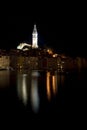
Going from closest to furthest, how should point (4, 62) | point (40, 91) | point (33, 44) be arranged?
1. point (40, 91)
2. point (4, 62)
3. point (33, 44)

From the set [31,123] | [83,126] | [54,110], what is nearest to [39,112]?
[54,110]

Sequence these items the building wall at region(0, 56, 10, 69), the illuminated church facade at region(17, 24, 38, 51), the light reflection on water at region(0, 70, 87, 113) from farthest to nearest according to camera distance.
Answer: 1. the illuminated church facade at region(17, 24, 38, 51)
2. the building wall at region(0, 56, 10, 69)
3. the light reflection on water at region(0, 70, 87, 113)

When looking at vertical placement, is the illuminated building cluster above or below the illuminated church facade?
below

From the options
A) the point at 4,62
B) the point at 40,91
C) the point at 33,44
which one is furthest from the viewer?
the point at 33,44

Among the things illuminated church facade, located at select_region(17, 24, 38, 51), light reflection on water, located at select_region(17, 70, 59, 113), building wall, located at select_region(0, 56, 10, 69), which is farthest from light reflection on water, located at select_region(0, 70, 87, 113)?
illuminated church facade, located at select_region(17, 24, 38, 51)

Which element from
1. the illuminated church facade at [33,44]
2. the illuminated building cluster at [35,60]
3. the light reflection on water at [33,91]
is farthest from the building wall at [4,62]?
the light reflection on water at [33,91]

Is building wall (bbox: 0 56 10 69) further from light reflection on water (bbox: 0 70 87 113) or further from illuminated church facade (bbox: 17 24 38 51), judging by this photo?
light reflection on water (bbox: 0 70 87 113)

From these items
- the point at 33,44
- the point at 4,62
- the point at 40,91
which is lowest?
the point at 40,91

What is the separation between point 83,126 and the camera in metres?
7.25

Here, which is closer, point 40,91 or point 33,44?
point 40,91

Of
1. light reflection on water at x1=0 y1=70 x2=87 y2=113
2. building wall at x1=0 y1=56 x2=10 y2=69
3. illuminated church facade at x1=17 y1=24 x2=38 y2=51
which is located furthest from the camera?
illuminated church facade at x1=17 y1=24 x2=38 y2=51

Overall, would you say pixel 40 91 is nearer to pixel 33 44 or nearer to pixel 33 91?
pixel 33 91

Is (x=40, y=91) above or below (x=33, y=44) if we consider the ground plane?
below

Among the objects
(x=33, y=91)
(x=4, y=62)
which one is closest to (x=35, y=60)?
(x=4, y=62)
